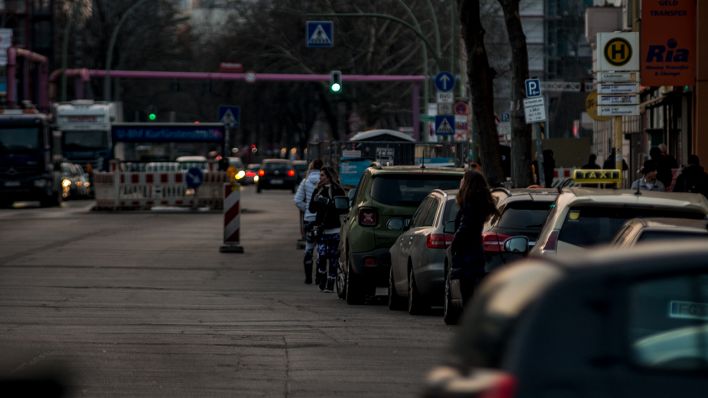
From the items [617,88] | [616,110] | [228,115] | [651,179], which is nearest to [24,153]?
[228,115]

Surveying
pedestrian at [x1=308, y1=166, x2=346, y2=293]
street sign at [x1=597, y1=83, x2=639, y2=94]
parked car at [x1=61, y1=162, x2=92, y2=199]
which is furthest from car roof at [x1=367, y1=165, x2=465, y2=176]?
parked car at [x1=61, y1=162, x2=92, y2=199]

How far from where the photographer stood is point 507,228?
15.7 metres

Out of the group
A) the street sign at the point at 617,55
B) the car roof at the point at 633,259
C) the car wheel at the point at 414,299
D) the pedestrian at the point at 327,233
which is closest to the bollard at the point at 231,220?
the street sign at the point at 617,55

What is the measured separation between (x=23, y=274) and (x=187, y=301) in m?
5.02

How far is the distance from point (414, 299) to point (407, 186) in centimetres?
270

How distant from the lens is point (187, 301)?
18.9 metres

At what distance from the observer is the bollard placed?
98.7ft

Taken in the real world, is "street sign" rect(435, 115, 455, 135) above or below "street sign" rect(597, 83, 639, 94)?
below

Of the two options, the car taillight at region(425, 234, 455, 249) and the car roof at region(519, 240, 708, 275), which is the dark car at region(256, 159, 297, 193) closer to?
the car taillight at region(425, 234, 455, 249)

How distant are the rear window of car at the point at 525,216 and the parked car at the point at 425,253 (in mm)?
506

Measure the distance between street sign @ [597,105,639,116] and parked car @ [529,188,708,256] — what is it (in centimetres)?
1214

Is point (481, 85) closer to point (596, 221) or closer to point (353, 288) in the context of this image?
point (353, 288)

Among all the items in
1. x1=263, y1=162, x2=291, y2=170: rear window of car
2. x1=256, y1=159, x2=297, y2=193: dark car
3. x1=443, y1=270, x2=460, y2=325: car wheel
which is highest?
x1=443, y1=270, x2=460, y2=325: car wheel

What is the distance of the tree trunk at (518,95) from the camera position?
30281 mm
